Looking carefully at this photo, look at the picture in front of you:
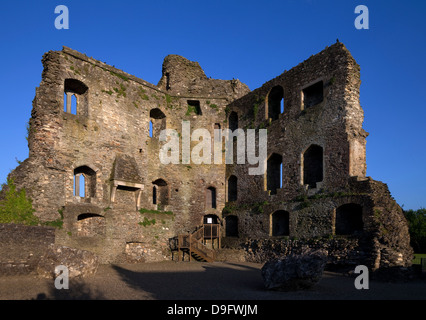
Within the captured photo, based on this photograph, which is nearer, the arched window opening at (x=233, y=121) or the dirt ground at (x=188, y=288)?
the dirt ground at (x=188, y=288)

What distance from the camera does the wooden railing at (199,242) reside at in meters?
17.6

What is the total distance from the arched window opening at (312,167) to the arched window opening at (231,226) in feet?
17.5

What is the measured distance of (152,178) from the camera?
1895 centimetres

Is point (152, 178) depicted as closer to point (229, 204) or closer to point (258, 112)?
point (229, 204)

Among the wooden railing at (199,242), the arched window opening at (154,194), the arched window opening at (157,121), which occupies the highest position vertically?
the arched window opening at (157,121)

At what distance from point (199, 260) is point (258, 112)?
338 inches

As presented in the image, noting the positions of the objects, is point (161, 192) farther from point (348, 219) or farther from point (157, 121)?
point (348, 219)

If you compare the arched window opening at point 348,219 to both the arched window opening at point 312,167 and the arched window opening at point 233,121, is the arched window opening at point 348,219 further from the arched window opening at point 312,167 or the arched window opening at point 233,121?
the arched window opening at point 233,121

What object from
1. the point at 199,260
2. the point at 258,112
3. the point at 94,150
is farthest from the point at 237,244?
the point at 94,150

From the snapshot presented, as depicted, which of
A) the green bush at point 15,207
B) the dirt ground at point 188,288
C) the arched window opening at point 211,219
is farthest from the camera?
the arched window opening at point 211,219

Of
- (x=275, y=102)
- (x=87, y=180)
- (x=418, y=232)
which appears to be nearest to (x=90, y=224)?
(x=87, y=180)

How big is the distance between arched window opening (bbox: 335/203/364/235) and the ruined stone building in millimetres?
47

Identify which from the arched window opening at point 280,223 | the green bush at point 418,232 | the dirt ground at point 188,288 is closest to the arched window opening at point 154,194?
the arched window opening at point 280,223

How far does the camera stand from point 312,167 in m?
16.6
